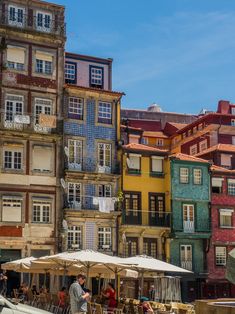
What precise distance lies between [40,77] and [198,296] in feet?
67.2

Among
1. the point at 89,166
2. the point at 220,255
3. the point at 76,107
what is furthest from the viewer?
the point at 220,255

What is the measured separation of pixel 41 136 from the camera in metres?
44.8

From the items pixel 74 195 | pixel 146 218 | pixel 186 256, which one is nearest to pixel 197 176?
pixel 146 218

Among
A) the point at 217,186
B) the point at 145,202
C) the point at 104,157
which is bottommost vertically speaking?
the point at 145,202

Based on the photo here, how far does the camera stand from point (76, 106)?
156 feet

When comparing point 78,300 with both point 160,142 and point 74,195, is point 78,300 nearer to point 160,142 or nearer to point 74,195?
point 74,195

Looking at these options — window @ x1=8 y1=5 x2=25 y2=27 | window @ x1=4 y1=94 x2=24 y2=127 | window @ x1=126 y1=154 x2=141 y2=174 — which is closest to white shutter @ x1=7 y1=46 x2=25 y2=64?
window @ x1=8 y1=5 x2=25 y2=27

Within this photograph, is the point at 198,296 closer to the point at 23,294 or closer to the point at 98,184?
the point at 98,184

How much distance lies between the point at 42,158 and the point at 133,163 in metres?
7.83

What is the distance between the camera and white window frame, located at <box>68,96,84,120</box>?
155 feet

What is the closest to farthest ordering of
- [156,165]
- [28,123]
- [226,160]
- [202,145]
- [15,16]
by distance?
[28,123]
[15,16]
[156,165]
[226,160]
[202,145]

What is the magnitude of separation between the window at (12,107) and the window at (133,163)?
9.31 metres

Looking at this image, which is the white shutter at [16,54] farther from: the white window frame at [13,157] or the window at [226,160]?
the window at [226,160]

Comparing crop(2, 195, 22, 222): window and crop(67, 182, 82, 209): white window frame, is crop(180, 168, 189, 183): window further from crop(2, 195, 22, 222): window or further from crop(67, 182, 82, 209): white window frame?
crop(2, 195, 22, 222): window
